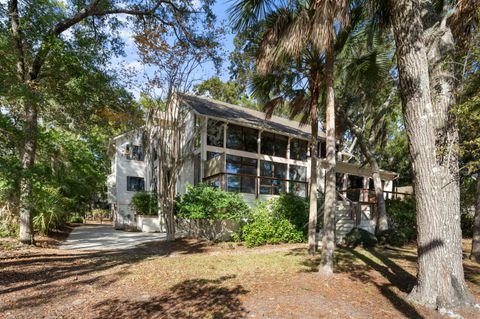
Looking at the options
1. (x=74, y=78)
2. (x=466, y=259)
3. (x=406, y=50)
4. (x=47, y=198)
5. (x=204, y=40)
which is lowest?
(x=466, y=259)

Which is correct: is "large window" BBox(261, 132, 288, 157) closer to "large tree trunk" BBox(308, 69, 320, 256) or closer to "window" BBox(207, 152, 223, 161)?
"window" BBox(207, 152, 223, 161)

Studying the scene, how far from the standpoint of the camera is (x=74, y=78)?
9.68 m

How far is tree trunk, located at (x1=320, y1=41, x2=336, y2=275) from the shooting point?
6953 millimetres

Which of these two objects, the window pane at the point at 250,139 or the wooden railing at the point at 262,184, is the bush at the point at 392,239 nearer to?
the wooden railing at the point at 262,184

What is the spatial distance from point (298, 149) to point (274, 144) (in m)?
1.95

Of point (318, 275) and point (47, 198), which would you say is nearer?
point (318, 275)

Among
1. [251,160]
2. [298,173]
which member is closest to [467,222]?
[298,173]

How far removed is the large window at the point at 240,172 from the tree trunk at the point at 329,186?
780cm

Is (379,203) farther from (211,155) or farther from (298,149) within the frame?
(211,155)

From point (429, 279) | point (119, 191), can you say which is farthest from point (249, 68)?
point (119, 191)

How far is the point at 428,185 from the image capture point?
531cm

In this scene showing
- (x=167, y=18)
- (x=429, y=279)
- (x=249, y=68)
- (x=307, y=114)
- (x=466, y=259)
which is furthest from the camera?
(x=249, y=68)

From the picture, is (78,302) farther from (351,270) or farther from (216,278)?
(351,270)

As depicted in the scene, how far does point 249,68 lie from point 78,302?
10857 millimetres
